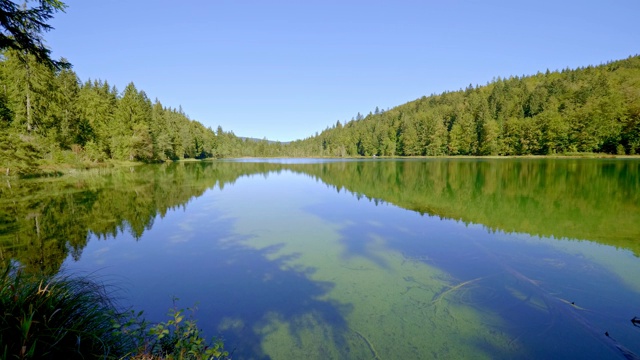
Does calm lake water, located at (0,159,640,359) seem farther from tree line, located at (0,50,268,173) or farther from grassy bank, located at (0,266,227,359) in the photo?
tree line, located at (0,50,268,173)

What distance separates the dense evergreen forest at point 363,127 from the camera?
3447 centimetres

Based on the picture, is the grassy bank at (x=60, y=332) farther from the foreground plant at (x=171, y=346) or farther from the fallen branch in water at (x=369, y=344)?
the fallen branch in water at (x=369, y=344)

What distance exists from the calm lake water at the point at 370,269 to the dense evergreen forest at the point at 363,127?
5.96 m

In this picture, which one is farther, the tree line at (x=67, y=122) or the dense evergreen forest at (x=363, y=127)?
the dense evergreen forest at (x=363, y=127)

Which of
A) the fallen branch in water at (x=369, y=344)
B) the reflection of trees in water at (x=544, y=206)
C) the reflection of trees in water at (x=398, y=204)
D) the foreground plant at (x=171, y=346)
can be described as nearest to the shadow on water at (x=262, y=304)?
the fallen branch in water at (x=369, y=344)

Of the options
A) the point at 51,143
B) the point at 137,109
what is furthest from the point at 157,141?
the point at 51,143

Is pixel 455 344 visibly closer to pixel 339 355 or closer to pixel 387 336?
pixel 387 336

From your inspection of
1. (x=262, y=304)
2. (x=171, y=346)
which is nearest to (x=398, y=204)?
(x=262, y=304)

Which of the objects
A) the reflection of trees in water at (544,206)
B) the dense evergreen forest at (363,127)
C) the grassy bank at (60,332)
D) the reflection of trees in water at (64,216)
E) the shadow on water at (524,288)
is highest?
the dense evergreen forest at (363,127)

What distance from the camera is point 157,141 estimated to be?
6531 centimetres

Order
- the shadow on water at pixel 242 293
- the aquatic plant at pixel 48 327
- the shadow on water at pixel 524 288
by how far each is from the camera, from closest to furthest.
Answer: the aquatic plant at pixel 48 327 → the shadow on water at pixel 524 288 → the shadow on water at pixel 242 293

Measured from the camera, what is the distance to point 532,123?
268 feet

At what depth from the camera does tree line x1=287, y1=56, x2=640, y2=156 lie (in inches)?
2795

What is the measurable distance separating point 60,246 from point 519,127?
99.2 m
